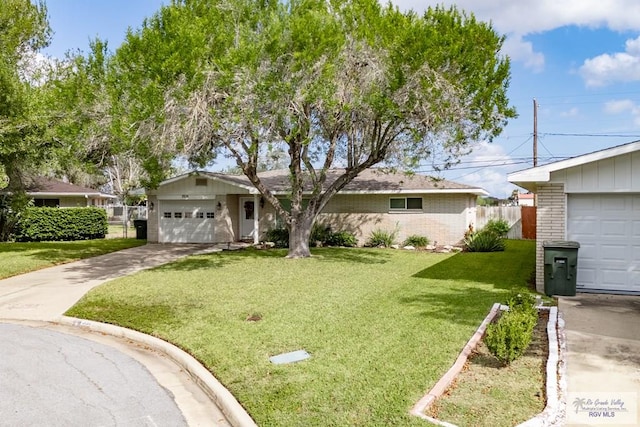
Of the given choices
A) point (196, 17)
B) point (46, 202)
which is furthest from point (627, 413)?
point (46, 202)

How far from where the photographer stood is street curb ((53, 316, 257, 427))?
15.8 feet

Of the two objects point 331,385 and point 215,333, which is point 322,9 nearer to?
point 215,333

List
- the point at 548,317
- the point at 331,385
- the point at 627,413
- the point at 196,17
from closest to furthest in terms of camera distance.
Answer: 1. the point at 627,413
2. the point at 331,385
3. the point at 548,317
4. the point at 196,17

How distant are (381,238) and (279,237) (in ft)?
15.0

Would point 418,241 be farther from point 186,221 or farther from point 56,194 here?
point 56,194

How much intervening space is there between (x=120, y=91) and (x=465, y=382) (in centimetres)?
1165

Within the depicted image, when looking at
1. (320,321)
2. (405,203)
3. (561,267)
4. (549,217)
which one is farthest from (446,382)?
(405,203)

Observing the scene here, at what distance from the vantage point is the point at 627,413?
4543 mm

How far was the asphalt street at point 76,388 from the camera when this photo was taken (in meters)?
4.91

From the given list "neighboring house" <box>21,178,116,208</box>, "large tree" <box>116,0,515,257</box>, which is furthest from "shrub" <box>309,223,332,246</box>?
"neighboring house" <box>21,178,116,208</box>

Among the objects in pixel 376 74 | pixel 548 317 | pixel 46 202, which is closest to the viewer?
pixel 548 317

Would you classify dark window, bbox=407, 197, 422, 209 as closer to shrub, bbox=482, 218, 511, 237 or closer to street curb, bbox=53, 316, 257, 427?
shrub, bbox=482, 218, 511, 237

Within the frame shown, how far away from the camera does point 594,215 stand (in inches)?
412

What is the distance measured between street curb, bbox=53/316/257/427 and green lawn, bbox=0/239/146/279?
6817mm
